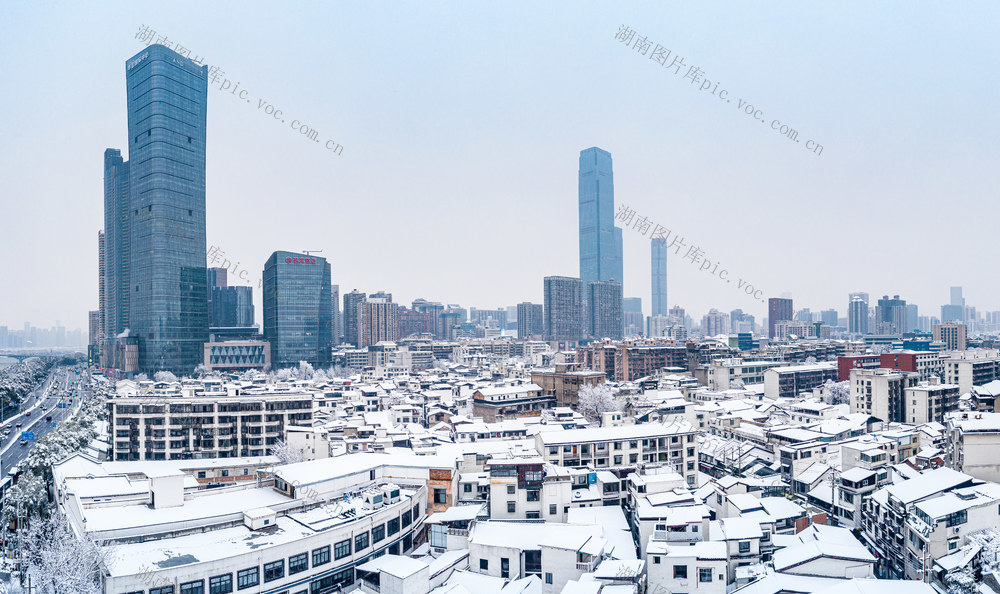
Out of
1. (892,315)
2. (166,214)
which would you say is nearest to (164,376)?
(166,214)

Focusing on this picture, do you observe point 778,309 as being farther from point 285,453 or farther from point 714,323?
point 285,453

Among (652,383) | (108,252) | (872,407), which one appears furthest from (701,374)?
(108,252)

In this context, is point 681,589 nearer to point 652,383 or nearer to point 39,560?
point 39,560

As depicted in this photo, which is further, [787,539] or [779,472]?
[779,472]

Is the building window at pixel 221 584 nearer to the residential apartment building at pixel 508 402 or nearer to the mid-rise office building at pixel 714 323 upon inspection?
the residential apartment building at pixel 508 402

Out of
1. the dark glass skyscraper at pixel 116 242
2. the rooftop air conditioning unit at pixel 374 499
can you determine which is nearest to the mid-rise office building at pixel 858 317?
the dark glass skyscraper at pixel 116 242
